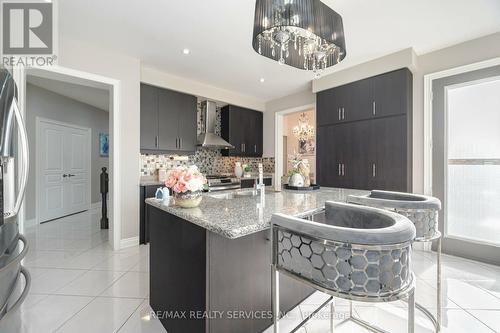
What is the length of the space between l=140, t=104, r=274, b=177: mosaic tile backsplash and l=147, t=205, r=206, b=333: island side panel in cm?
245

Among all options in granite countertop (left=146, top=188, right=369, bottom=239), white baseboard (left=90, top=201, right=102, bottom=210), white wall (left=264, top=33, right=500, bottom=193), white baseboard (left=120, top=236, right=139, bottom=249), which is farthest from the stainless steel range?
white baseboard (left=90, top=201, right=102, bottom=210)

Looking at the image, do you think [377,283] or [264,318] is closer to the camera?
[377,283]

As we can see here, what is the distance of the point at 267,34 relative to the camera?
1774mm

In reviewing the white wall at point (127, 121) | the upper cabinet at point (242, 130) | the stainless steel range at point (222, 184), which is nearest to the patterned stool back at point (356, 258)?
the white wall at point (127, 121)

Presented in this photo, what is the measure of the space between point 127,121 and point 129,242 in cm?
172

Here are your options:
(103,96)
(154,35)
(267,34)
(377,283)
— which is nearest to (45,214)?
(103,96)

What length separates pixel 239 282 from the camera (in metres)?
1.37

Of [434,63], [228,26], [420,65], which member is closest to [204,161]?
[228,26]

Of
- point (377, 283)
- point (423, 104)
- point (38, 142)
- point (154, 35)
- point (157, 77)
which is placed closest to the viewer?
point (377, 283)

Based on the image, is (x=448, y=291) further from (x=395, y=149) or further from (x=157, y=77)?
(x=157, y=77)

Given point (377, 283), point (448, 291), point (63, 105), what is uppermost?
point (63, 105)

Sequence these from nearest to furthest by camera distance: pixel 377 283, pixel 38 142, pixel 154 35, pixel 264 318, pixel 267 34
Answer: pixel 377 283 < pixel 264 318 < pixel 267 34 < pixel 154 35 < pixel 38 142

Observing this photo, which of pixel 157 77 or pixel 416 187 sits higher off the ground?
pixel 157 77

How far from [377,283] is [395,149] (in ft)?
9.27
